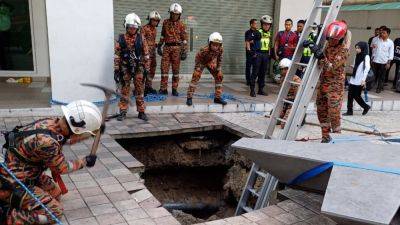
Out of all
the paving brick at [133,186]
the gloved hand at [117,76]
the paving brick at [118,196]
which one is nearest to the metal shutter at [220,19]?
the gloved hand at [117,76]

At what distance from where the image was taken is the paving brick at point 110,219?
11.6 ft

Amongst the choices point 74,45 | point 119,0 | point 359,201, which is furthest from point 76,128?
point 119,0

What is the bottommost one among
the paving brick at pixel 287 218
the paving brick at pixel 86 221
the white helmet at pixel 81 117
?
the paving brick at pixel 287 218

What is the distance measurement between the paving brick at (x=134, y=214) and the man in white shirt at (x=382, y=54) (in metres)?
8.50

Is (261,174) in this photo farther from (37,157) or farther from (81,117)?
(37,157)

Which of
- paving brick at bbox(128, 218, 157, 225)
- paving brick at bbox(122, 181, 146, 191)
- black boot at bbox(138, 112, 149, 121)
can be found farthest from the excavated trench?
paving brick at bbox(128, 218, 157, 225)

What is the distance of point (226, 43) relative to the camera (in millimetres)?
10562

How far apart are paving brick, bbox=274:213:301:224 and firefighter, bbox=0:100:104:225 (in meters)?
1.93

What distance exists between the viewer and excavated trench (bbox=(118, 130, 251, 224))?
6.45 metres

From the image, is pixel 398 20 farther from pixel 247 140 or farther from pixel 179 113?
pixel 247 140

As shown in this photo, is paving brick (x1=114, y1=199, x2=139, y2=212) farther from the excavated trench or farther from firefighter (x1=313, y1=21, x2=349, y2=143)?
firefighter (x1=313, y1=21, x2=349, y2=143)

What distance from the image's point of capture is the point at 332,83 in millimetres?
5555

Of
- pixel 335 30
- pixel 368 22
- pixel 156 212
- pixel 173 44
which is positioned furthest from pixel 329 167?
pixel 368 22

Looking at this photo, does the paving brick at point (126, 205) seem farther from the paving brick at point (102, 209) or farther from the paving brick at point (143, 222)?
the paving brick at point (143, 222)
